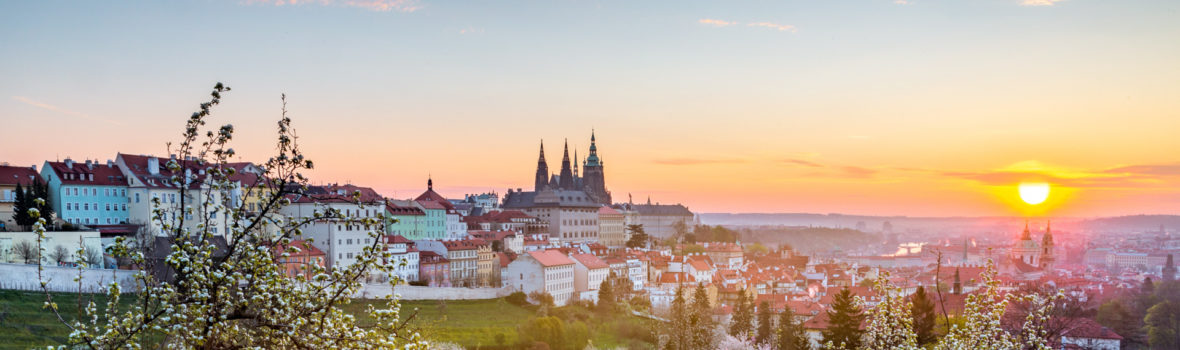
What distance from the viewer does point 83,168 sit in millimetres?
40969

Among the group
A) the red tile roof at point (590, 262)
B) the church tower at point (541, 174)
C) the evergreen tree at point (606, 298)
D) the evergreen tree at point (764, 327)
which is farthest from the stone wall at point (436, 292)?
the church tower at point (541, 174)

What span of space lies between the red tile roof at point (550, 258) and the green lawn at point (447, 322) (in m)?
4.13

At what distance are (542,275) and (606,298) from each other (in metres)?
4.85

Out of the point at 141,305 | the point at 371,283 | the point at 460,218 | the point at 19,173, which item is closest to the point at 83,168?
the point at 19,173

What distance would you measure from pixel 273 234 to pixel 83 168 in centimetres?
4174

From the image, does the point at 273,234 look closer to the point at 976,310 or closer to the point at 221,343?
the point at 221,343

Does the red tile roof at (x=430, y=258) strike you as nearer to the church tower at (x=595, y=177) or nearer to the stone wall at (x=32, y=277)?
the stone wall at (x=32, y=277)

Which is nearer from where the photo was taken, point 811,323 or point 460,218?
point 811,323

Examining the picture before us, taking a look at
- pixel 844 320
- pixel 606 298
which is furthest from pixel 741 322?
pixel 844 320

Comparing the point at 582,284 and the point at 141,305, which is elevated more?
the point at 141,305

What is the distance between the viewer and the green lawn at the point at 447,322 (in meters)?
27.2

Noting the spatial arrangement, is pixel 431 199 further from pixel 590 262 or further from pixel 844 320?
pixel 844 320

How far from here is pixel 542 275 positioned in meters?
53.2

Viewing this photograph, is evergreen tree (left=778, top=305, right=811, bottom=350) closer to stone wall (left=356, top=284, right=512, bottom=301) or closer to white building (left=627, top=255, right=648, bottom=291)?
stone wall (left=356, top=284, right=512, bottom=301)
